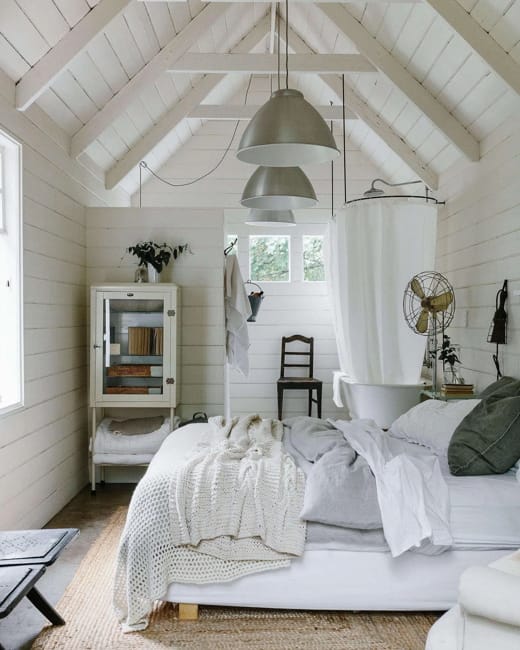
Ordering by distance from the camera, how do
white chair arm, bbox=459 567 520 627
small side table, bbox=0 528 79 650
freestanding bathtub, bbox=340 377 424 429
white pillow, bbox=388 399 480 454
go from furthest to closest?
1. freestanding bathtub, bbox=340 377 424 429
2. white pillow, bbox=388 399 480 454
3. small side table, bbox=0 528 79 650
4. white chair arm, bbox=459 567 520 627

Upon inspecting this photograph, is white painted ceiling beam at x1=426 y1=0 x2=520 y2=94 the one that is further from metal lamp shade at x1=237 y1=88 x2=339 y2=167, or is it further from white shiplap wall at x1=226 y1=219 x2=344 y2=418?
white shiplap wall at x1=226 y1=219 x2=344 y2=418

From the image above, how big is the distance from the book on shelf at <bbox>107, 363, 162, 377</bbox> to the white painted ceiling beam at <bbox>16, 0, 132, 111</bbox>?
1955 mm

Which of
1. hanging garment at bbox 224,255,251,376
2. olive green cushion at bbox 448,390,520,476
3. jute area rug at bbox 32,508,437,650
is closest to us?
jute area rug at bbox 32,508,437,650

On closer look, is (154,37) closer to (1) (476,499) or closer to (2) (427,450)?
(2) (427,450)

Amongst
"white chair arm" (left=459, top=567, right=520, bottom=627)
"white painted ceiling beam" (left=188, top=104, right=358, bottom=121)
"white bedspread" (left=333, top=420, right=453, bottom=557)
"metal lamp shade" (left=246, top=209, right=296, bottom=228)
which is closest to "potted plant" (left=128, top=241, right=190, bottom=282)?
"metal lamp shade" (left=246, top=209, right=296, bottom=228)

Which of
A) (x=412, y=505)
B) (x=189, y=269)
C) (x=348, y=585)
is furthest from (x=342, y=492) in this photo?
(x=189, y=269)

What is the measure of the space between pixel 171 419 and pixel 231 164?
3.26 meters

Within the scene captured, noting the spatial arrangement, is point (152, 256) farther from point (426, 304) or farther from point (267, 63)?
point (426, 304)

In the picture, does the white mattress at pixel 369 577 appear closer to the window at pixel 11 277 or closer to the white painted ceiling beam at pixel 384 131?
the window at pixel 11 277

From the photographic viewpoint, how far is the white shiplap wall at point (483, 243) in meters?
4.19

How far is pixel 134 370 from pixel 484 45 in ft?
10.3

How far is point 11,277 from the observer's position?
3.85 meters

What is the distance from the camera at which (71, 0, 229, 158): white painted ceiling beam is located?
4.67 meters

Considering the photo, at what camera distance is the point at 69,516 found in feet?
14.6
